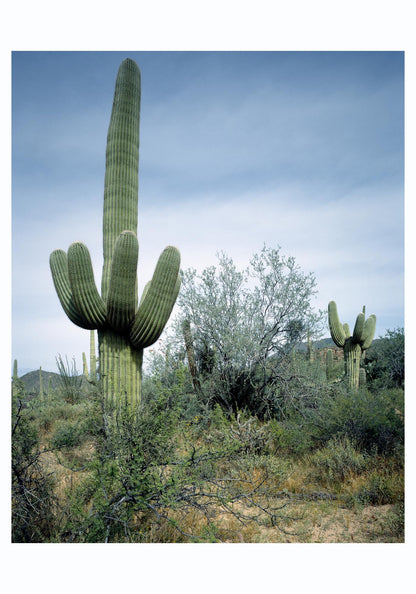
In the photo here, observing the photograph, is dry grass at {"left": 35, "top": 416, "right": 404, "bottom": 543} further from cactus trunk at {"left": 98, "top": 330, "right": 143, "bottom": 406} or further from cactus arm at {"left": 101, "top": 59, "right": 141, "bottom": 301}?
cactus arm at {"left": 101, "top": 59, "right": 141, "bottom": 301}

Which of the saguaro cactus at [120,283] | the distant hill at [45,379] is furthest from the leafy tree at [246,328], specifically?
the distant hill at [45,379]

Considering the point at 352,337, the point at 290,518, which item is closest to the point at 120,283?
the point at 290,518

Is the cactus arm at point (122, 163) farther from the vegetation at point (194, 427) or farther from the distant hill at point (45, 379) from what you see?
the distant hill at point (45, 379)

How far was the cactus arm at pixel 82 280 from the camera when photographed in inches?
178

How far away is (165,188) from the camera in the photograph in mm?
4746

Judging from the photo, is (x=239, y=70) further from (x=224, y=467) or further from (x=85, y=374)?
(x=85, y=374)

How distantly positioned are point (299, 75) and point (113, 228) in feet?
9.25

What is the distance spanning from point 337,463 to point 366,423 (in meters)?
0.78

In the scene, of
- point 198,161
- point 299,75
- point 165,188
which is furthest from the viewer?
point 165,188

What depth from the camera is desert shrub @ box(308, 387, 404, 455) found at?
5020mm

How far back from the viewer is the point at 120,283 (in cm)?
441

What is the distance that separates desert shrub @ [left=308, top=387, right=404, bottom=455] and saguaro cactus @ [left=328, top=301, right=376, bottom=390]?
482cm

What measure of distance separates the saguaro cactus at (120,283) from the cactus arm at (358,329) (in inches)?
283
